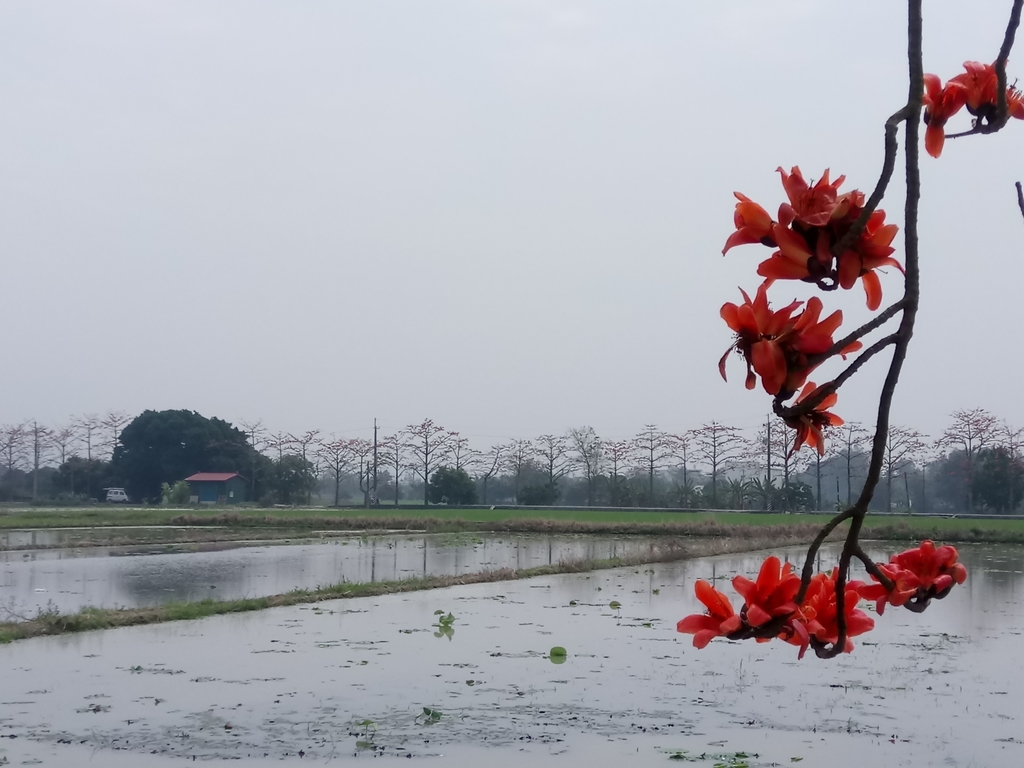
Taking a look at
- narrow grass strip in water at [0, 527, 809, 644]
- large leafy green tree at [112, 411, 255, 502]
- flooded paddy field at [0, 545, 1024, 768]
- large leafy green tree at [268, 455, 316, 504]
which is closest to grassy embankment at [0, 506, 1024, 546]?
narrow grass strip in water at [0, 527, 809, 644]

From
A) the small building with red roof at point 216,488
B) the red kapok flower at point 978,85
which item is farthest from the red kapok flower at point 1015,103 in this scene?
the small building with red roof at point 216,488

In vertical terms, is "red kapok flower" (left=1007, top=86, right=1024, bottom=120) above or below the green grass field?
above

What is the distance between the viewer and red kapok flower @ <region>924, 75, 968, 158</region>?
27.1 inches

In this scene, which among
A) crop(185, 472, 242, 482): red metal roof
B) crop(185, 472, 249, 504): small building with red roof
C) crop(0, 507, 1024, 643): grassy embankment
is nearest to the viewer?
crop(0, 507, 1024, 643): grassy embankment

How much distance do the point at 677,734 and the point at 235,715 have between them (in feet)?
10.5

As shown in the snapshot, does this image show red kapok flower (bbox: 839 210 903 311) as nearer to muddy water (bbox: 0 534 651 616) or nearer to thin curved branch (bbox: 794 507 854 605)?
thin curved branch (bbox: 794 507 854 605)

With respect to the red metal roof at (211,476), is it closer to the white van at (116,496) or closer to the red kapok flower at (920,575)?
the white van at (116,496)

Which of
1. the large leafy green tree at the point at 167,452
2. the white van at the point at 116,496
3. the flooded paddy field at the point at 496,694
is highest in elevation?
the large leafy green tree at the point at 167,452

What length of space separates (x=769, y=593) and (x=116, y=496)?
48.2 m

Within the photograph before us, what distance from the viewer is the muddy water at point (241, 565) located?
14.4 metres

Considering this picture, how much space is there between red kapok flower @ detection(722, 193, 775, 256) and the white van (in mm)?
47740

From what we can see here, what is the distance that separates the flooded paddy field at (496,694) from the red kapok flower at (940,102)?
637 cm

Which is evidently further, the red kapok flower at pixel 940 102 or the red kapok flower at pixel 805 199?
the red kapok flower at pixel 940 102

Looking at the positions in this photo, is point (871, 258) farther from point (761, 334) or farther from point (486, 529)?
point (486, 529)
